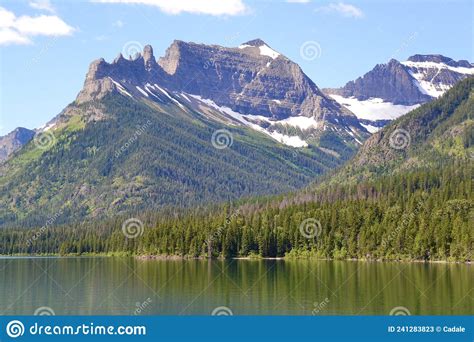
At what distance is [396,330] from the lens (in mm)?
65750

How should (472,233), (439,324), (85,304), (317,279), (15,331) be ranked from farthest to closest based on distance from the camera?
(472,233) < (317,279) < (85,304) < (439,324) < (15,331)

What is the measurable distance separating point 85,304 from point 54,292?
2050 cm

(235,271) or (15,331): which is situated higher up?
(235,271)

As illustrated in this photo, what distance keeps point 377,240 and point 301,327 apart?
5148 inches

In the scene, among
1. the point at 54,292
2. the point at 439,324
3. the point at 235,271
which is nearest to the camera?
the point at 439,324

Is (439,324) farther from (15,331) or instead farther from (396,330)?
(15,331)

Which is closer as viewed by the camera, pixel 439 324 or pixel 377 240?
pixel 439 324

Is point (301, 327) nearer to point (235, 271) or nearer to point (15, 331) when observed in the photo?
point (15, 331)

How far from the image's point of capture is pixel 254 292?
4471 inches

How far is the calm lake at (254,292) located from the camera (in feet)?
308

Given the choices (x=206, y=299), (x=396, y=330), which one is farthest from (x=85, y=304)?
(x=396, y=330)

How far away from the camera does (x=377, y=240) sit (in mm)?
199500

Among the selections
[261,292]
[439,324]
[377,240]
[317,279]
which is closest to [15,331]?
[439,324]

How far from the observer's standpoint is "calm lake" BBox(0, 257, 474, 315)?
93812 mm
